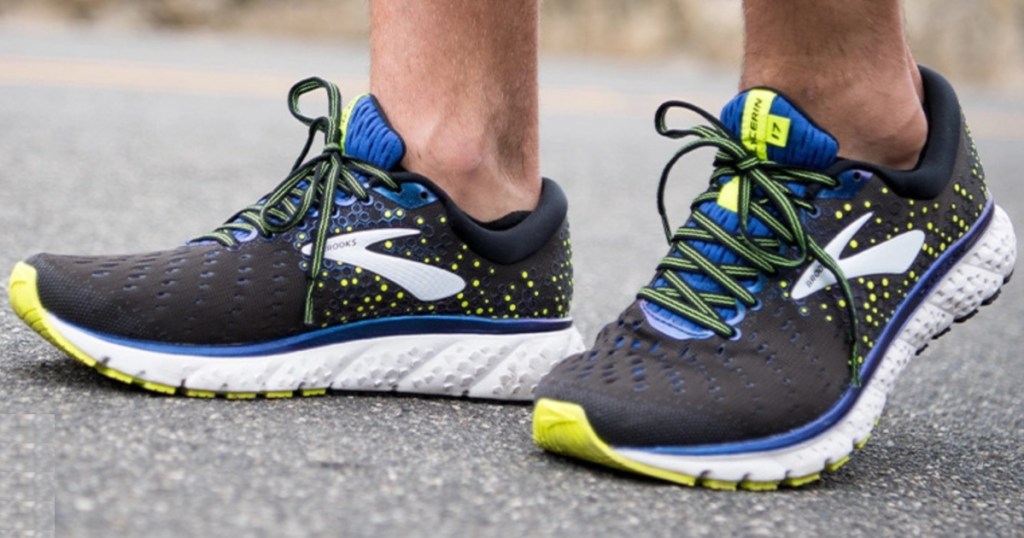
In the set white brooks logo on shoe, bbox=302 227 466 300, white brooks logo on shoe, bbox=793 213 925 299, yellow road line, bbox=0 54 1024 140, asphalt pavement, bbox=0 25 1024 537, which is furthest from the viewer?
yellow road line, bbox=0 54 1024 140

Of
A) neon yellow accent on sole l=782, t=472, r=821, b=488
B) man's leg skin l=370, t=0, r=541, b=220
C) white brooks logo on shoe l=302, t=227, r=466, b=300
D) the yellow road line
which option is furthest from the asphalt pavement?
the yellow road line

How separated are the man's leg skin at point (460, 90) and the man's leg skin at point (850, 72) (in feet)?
0.99

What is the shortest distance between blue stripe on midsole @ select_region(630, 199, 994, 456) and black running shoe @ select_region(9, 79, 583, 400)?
318mm

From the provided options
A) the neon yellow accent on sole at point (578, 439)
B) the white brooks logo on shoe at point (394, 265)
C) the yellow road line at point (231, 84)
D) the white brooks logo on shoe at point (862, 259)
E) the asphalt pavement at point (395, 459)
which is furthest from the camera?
the yellow road line at point (231, 84)

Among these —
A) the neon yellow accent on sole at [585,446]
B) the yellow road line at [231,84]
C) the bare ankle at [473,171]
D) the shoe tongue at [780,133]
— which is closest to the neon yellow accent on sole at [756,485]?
the neon yellow accent on sole at [585,446]

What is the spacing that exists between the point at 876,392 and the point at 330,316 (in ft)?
1.81

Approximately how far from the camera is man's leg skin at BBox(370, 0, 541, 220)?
1.33 meters

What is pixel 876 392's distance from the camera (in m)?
1.17

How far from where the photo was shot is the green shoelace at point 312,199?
1262 mm

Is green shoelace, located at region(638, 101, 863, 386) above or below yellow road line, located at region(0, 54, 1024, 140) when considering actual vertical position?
above

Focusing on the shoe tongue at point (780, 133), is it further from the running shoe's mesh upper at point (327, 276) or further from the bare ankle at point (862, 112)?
the running shoe's mesh upper at point (327, 276)

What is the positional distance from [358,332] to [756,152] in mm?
449

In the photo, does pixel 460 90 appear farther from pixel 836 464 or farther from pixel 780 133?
pixel 836 464

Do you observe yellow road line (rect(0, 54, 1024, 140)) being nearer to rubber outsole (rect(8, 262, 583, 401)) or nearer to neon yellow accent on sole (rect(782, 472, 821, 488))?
rubber outsole (rect(8, 262, 583, 401))
